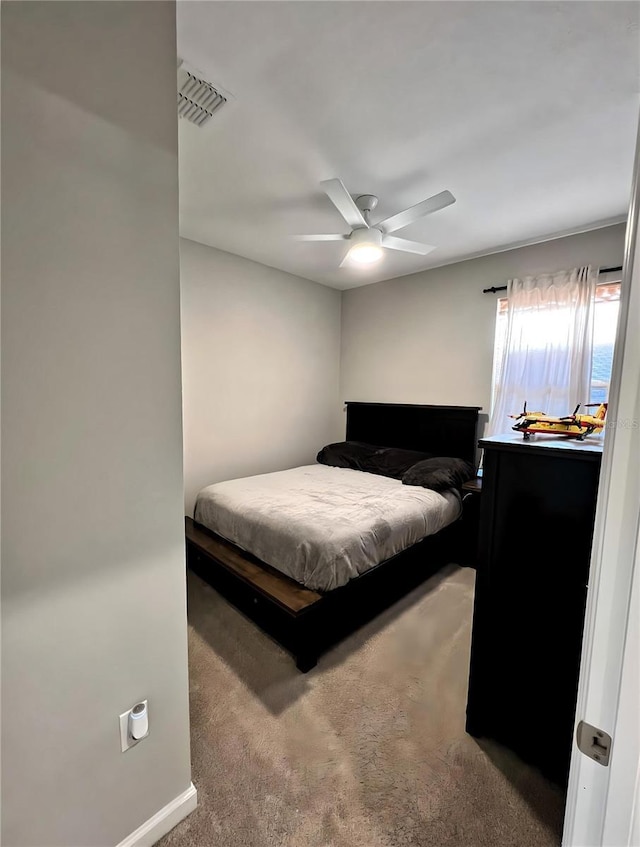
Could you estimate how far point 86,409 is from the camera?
94cm

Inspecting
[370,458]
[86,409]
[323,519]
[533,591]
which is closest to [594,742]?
[533,591]

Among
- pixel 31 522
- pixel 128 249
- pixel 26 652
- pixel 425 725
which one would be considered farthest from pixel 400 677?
pixel 128 249

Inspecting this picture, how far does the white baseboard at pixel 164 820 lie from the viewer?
1132 millimetres

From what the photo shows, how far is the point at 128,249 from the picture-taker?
98 cm

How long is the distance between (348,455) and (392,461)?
0.55 metres

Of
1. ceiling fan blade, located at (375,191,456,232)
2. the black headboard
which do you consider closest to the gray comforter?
the black headboard

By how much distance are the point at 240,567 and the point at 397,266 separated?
10.4ft

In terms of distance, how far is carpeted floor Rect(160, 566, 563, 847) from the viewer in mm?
1208

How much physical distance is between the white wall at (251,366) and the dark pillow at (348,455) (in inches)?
14.8

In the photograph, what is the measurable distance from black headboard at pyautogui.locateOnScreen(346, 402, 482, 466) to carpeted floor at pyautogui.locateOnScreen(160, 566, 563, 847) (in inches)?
70.9

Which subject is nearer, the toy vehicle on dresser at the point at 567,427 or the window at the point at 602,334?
the toy vehicle on dresser at the point at 567,427

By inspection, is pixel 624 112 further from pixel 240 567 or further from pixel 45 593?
pixel 240 567

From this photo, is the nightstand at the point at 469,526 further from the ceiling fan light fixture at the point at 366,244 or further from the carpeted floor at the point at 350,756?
the ceiling fan light fixture at the point at 366,244

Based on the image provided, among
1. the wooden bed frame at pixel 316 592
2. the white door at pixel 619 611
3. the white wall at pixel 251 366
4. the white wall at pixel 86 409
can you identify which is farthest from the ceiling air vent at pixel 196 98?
the wooden bed frame at pixel 316 592
